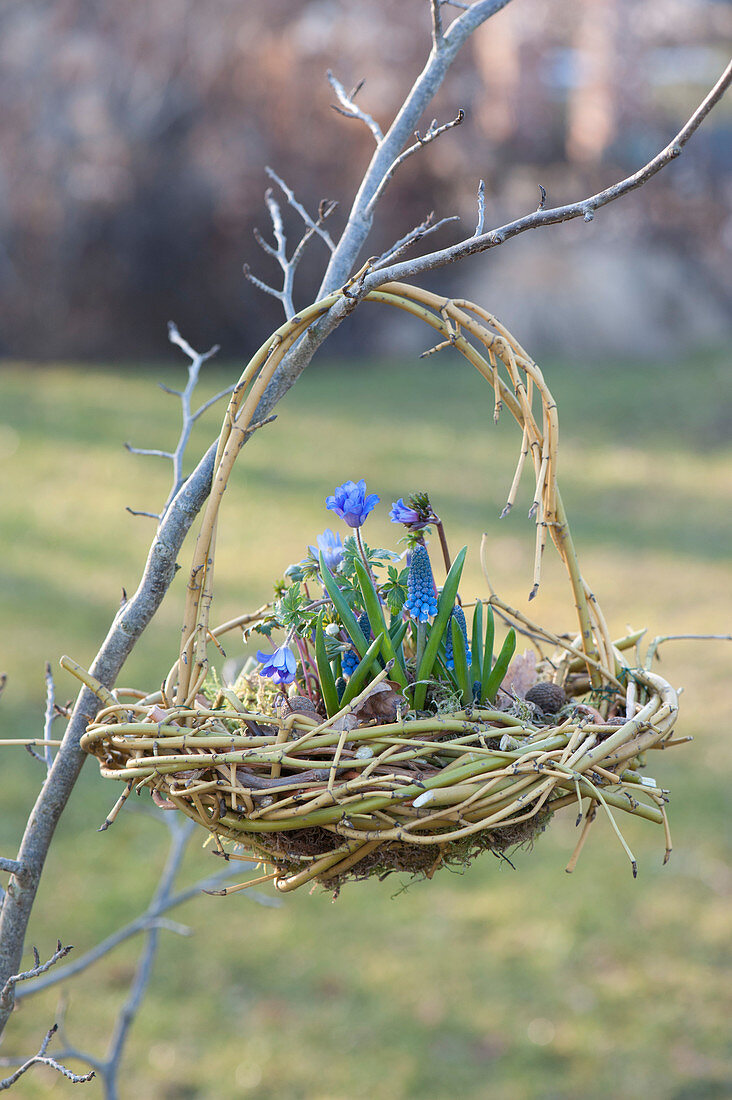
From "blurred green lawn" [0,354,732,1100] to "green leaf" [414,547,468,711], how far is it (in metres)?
1.94

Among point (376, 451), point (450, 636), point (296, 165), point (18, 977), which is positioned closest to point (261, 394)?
point (450, 636)

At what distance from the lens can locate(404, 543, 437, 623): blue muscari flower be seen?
1.20 meters

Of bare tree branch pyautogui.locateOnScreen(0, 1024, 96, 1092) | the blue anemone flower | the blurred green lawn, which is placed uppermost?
the blue anemone flower

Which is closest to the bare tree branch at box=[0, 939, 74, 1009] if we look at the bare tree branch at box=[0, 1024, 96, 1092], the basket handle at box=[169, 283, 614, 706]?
the bare tree branch at box=[0, 1024, 96, 1092]

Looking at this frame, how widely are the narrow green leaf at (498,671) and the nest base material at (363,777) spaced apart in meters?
0.09

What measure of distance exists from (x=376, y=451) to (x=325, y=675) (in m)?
6.53

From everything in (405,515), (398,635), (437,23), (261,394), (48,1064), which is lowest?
(48,1064)

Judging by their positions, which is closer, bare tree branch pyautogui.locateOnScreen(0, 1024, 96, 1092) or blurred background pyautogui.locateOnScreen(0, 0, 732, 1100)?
bare tree branch pyautogui.locateOnScreen(0, 1024, 96, 1092)

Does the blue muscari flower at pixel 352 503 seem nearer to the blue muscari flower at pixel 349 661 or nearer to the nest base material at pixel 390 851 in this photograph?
the blue muscari flower at pixel 349 661

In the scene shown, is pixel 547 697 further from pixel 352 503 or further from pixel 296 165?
pixel 296 165

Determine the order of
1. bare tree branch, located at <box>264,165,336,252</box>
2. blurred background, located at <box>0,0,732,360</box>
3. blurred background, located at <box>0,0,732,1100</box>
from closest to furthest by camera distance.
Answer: bare tree branch, located at <box>264,165,336,252</box> → blurred background, located at <box>0,0,732,1100</box> → blurred background, located at <box>0,0,732,360</box>

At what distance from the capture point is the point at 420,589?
1204 mm

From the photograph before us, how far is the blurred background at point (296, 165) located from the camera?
9586 mm

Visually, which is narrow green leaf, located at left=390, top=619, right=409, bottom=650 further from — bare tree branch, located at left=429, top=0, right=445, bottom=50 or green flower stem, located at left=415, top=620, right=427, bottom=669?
bare tree branch, located at left=429, top=0, right=445, bottom=50
